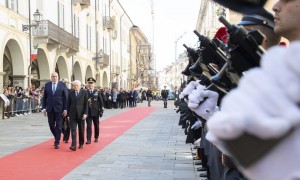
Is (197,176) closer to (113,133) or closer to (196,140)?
(196,140)

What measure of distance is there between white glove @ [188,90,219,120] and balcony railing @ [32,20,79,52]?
25.2 metres

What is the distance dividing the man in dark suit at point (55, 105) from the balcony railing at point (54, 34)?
16985 mm

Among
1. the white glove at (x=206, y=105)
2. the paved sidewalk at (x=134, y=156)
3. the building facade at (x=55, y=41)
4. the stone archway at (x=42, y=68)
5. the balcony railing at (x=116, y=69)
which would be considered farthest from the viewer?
the balcony railing at (x=116, y=69)

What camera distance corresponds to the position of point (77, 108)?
10.8 m

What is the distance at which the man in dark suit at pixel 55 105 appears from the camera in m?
10.8

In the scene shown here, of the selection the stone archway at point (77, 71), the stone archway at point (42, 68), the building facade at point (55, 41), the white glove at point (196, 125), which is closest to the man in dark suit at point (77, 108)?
the white glove at point (196, 125)

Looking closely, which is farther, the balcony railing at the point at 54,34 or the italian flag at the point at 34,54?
the balcony railing at the point at 54,34

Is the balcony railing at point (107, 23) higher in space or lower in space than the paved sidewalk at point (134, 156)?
higher

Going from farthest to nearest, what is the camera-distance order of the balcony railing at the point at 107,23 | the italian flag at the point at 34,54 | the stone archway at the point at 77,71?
the balcony railing at the point at 107,23, the stone archway at the point at 77,71, the italian flag at the point at 34,54

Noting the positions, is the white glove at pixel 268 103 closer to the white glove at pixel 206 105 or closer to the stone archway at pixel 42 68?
the white glove at pixel 206 105

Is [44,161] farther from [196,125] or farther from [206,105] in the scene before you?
[206,105]

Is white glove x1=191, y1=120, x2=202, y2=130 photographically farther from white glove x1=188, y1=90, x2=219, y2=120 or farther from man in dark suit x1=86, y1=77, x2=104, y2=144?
man in dark suit x1=86, y1=77, x2=104, y2=144

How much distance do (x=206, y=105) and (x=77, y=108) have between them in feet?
25.7

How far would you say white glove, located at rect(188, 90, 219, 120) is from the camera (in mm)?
3252
